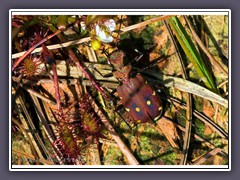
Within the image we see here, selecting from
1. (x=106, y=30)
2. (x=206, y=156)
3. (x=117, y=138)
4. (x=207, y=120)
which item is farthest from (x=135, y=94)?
(x=206, y=156)

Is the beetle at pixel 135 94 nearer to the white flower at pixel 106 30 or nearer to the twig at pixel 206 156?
the white flower at pixel 106 30

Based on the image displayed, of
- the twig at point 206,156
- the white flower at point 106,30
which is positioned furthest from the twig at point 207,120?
the white flower at point 106,30

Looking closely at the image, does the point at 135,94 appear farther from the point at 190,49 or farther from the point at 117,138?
the point at 190,49

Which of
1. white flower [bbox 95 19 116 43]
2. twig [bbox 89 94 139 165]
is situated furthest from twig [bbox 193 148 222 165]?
white flower [bbox 95 19 116 43]

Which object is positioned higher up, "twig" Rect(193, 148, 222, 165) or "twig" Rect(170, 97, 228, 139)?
"twig" Rect(170, 97, 228, 139)

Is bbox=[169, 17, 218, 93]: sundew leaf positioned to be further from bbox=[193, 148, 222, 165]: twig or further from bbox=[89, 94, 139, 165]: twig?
bbox=[89, 94, 139, 165]: twig
